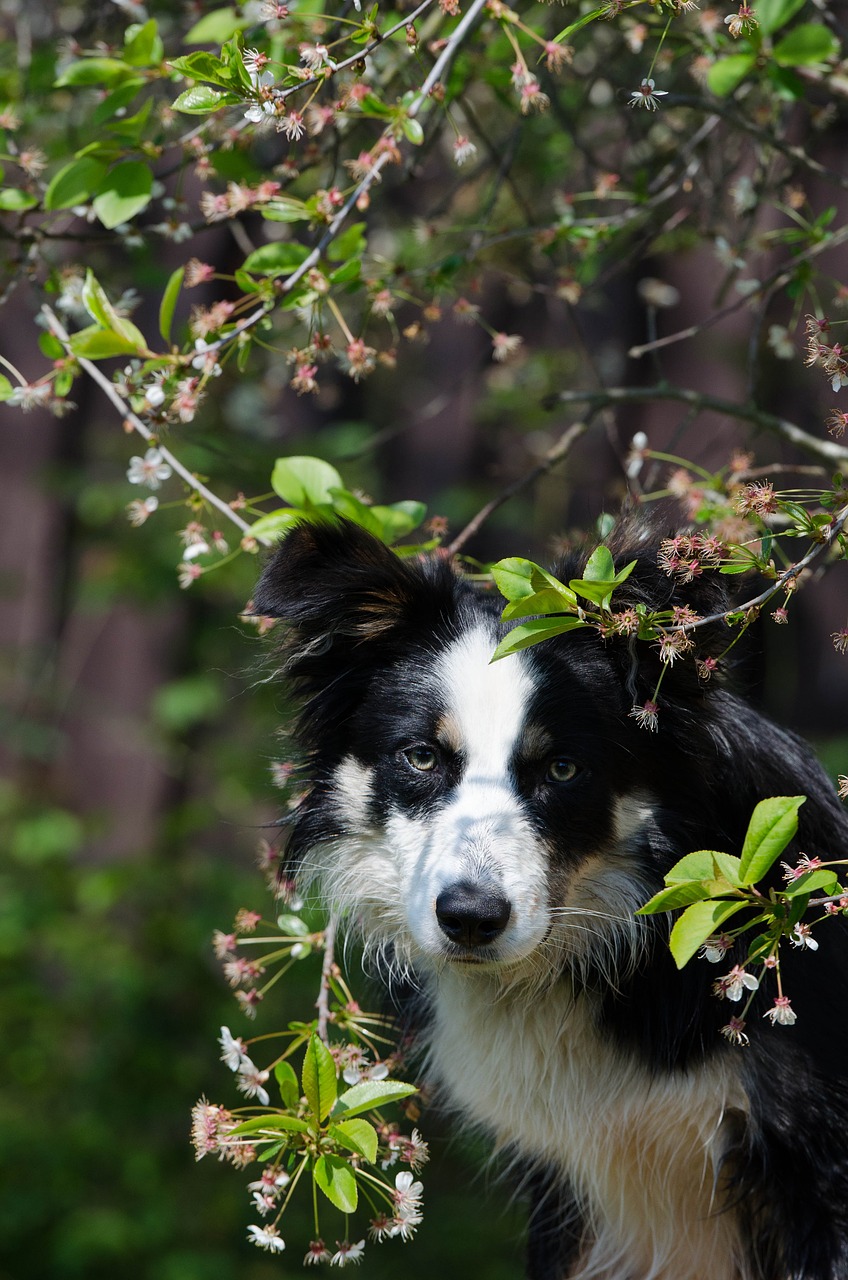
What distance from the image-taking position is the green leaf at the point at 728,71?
2355 mm

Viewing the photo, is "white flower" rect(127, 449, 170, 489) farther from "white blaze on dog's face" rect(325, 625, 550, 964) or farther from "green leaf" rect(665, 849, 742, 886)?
"green leaf" rect(665, 849, 742, 886)

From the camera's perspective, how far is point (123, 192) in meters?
2.35

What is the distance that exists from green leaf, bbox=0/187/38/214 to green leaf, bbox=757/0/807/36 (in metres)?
1.30

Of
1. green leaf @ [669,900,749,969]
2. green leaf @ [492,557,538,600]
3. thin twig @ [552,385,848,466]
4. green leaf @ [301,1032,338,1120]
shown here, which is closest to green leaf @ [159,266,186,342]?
green leaf @ [492,557,538,600]

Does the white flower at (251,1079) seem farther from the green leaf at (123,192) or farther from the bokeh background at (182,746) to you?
the bokeh background at (182,746)

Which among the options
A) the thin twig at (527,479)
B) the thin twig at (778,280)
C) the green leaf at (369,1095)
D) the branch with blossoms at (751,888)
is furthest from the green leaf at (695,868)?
the thin twig at (778,280)

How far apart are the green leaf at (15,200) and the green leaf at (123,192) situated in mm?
148

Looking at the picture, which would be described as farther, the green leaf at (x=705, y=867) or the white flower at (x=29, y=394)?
the white flower at (x=29, y=394)

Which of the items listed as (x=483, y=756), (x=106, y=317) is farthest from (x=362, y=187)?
(x=483, y=756)

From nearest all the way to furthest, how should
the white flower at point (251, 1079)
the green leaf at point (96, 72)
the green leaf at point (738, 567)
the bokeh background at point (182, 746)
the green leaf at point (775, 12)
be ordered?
the green leaf at point (738, 567), the white flower at point (251, 1079), the green leaf at point (775, 12), the green leaf at point (96, 72), the bokeh background at point (182, 746)

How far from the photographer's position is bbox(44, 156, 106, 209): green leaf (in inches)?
92.6

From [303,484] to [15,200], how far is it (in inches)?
28.2

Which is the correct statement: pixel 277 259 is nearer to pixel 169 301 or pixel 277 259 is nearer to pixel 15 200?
pixel 169 301

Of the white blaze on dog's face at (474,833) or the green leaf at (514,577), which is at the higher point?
the green leaf at (514,577)
